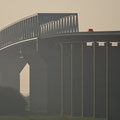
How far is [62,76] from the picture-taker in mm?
74250

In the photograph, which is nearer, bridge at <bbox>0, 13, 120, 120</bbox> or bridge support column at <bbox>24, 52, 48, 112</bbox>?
bridge at <bbox>0, 13, 120, 120</bbox>

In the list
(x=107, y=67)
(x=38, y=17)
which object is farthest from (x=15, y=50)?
(x=107, y=67)

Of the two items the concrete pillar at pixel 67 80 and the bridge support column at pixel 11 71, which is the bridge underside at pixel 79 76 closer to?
the concrete pillar at pixel 67 80

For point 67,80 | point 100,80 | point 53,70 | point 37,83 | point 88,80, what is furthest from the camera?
point 37,83

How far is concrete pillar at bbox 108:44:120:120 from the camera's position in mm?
68875

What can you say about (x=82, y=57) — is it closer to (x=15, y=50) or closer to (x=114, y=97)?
(x=114, y=97)

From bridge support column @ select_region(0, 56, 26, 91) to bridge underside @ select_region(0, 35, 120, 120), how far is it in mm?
34154

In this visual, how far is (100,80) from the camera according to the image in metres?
70.2

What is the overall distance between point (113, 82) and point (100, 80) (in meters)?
1.82

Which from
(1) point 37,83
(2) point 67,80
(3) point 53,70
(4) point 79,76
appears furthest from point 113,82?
(1) point 37,83

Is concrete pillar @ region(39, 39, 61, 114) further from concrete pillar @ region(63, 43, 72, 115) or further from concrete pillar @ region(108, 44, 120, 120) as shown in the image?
concrete pillar @ region(108, 44, 120, 120)

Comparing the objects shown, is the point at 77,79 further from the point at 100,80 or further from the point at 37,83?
the point at 37,83

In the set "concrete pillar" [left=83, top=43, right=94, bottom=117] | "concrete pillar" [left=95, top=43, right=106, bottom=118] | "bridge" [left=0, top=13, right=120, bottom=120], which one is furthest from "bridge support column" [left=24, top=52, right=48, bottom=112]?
"concrete pillar" [left=95, top=43, right=106, bottom=118]

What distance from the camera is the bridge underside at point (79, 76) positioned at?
227 feet
